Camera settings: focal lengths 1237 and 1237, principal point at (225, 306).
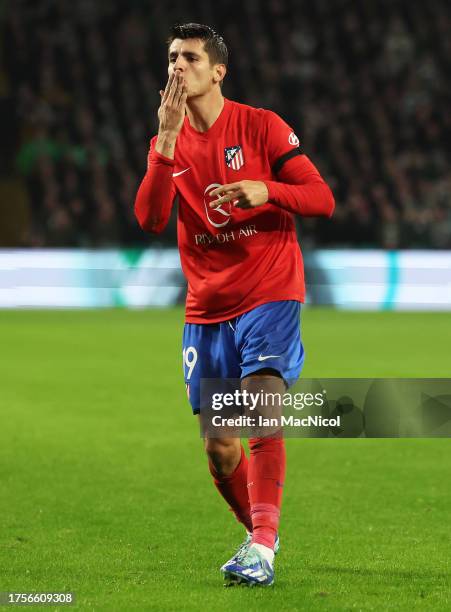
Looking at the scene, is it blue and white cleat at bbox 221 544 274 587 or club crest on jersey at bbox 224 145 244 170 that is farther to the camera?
club crest on jersey at bbox 224 145 244 170

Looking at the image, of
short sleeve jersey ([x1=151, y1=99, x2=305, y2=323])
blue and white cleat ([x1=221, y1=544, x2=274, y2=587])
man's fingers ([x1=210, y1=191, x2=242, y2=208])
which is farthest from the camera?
short sleeve jersey ([x1=151, y1=99, x2=305, y2=323])

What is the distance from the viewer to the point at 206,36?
195 inches

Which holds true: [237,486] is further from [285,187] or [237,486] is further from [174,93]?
[174,93]

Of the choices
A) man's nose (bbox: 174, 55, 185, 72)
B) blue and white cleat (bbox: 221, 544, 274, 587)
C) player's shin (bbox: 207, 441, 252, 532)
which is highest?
man's nose (bbox: 174, 55, 185, 72)

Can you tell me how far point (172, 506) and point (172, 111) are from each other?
2618 mm

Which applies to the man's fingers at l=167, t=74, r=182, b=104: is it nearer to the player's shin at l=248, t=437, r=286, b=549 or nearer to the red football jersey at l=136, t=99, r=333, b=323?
the red football jersey at l=136, t=99, r=333, b=323

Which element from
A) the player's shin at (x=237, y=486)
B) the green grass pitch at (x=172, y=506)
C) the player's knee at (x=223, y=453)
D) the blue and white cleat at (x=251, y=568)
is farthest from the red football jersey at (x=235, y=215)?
the green grass pitch at (x=172, y=506)

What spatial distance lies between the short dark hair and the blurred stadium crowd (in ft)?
51.8

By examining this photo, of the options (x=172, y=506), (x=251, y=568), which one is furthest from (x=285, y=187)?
(x=172, y=506)

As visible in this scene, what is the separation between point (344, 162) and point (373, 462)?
1656 centimetres

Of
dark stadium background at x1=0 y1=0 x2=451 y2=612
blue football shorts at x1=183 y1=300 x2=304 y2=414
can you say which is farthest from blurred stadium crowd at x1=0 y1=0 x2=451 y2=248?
blue football shorts at x1=183 y1=300 x2=304 y2=414

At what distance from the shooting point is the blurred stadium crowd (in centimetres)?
2228

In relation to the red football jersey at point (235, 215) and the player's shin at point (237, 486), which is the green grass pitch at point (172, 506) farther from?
the red football jersey at point (235, 215)

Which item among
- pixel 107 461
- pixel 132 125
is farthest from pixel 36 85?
pixel 107 461
